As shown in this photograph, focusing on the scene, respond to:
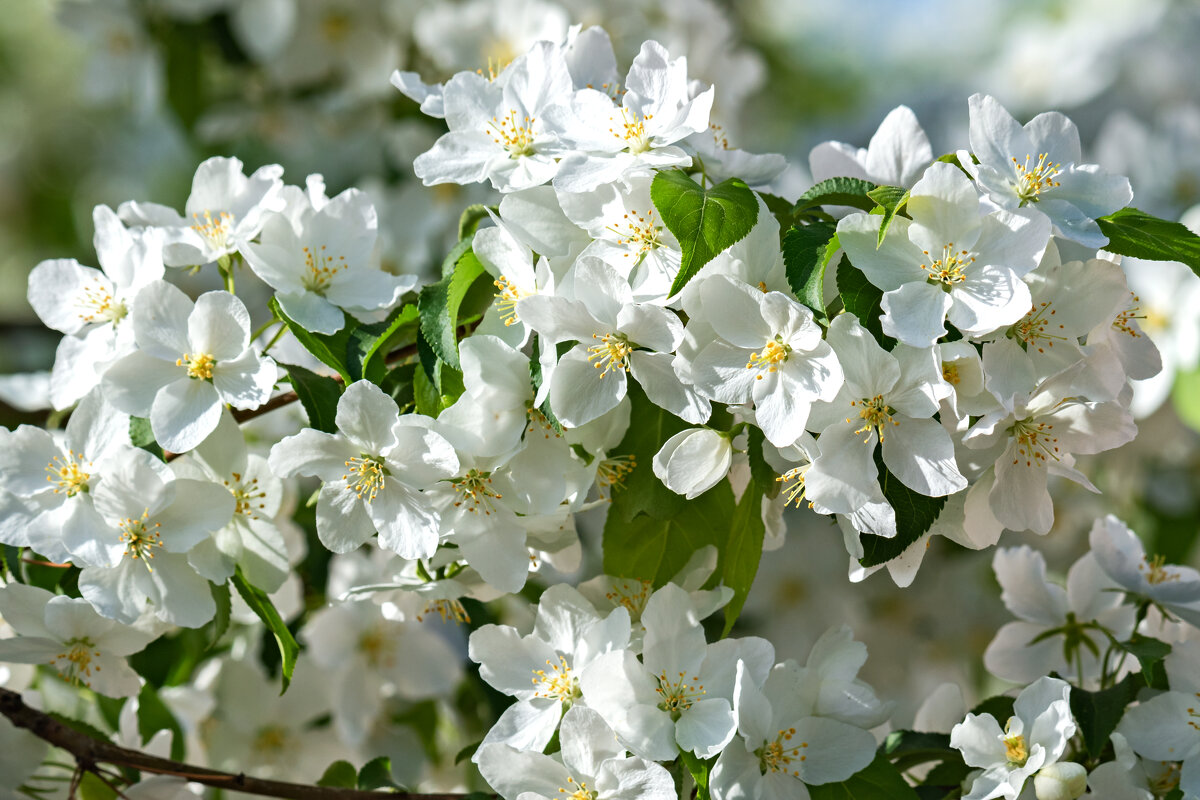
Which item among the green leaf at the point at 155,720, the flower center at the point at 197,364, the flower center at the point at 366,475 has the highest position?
the flower center at the point at 197,364

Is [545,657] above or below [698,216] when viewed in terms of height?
below

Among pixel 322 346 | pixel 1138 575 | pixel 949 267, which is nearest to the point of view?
pixel 949 267

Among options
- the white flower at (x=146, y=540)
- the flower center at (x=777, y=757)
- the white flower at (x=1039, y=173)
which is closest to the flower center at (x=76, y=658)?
the white flower at (x=146, y=540)

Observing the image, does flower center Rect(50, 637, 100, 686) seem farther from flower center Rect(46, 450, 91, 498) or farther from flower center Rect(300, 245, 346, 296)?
flower center Rect(300, 245, 346, 296)

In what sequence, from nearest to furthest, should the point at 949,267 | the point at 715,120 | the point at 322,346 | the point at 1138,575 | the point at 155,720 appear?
the point at 949,267, the point at 322,346, the point at 1138,575, the point at 155,720, the point at 715,120

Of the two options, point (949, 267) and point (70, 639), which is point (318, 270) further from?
point (949, 267)

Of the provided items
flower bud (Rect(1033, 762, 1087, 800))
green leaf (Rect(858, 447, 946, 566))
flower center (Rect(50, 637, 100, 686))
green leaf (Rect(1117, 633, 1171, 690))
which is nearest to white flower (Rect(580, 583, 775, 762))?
green leaf (Rect(858, 447, 946, 566))

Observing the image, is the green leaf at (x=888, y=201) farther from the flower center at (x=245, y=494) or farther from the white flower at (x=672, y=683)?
the flower center at (x=245, y=494)

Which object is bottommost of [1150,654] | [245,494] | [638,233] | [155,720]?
[155,720]

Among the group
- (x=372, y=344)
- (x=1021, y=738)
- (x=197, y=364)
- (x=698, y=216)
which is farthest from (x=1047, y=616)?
(x=197, y=364)
